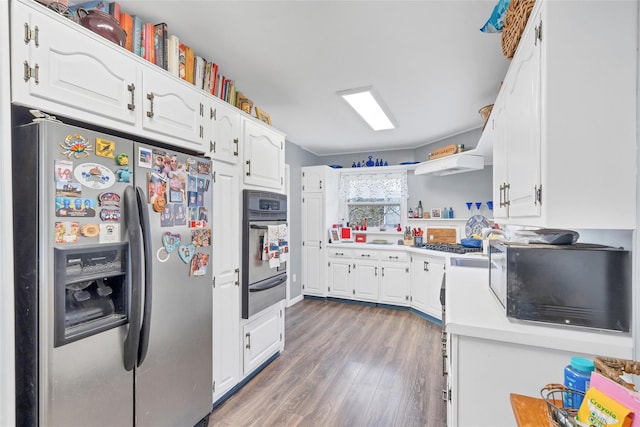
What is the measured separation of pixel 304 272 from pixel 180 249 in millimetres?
3357

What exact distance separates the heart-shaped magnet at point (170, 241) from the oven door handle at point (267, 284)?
825 mm

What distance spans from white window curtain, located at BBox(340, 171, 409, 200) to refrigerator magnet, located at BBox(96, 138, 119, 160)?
4.22 meters

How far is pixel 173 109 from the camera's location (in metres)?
1.72

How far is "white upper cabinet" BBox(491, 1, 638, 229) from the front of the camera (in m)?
0.92

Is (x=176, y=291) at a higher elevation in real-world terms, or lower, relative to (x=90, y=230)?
lower

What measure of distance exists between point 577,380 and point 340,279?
3.97 metres

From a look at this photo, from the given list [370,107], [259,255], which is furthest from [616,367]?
[370,107]

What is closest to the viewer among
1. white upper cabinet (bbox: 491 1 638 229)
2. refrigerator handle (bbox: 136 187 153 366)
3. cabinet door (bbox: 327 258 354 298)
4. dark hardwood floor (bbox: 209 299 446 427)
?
white upper cabinet (bbox: 491 1 638 229)

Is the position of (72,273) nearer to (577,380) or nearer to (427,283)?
(577,380)

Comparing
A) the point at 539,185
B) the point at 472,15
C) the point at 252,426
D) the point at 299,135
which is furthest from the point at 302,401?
the point at 299,135

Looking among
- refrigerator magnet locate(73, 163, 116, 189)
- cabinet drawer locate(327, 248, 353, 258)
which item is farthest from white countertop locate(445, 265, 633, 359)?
cabinet drawer locate(327, 248, 353, 258)

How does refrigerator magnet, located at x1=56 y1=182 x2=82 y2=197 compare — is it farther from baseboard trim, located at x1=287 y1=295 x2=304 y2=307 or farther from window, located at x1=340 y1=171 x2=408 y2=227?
window, located at x1=340 y1=171 x2=408 y2=227

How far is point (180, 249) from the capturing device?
168cm

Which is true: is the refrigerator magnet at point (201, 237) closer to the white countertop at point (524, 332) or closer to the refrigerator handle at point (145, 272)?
the refrigerator handle at point (145, 272)
